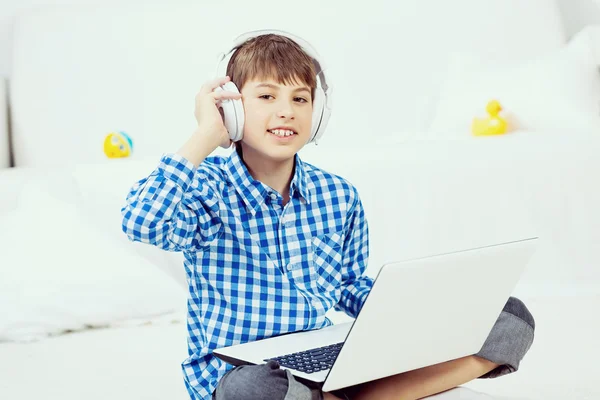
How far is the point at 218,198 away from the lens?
992mm

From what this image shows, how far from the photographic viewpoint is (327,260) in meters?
1.06

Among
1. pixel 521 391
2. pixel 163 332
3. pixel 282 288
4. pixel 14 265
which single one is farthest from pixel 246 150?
pixel 14 265

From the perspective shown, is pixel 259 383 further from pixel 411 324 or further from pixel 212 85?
pixel 212 85

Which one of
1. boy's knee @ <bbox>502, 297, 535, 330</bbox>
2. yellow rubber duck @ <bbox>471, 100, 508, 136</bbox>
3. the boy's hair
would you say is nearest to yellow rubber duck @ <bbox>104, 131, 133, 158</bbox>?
yellow rubber duck @ <bbox>471, 100, 508, 136</bbox>

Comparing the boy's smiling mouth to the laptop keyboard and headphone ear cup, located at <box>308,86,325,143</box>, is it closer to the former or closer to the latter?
headphone ear cup, located at <box>308,86,325,143</box>

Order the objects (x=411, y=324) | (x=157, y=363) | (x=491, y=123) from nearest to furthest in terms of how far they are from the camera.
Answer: (x=411, y=324) < (x=157, y=363) < (x=491, y=123)

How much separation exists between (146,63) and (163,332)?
3.68 feet

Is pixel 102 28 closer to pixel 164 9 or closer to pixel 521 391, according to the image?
pixel 164 9

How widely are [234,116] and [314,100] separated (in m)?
0.13

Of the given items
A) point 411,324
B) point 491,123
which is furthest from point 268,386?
point 491,123

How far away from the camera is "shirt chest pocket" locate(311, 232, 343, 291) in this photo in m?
1.05

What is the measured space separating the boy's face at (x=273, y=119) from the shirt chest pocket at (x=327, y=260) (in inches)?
5.0

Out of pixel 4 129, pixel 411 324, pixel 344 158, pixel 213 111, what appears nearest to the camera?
pixel 411 324

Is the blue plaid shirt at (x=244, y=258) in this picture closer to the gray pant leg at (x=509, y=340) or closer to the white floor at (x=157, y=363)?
the gray pant leg at (x=509, y=340)
